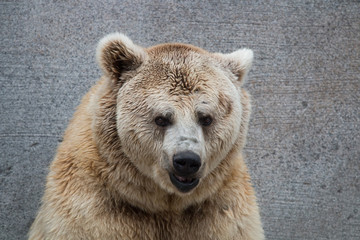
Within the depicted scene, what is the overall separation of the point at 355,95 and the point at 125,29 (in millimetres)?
2359

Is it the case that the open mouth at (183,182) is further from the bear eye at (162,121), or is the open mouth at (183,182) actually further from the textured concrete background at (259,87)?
the textured concrete background at (259,87)

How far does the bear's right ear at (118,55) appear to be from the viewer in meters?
3.62

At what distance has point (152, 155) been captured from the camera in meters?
3.49

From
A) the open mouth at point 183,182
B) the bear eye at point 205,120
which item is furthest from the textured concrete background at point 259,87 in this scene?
the open mouth at point 183,182

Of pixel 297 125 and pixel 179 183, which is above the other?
pixel 179 183

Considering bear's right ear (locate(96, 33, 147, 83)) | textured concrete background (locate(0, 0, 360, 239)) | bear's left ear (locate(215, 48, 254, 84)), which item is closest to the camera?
bear's right ear (locate(96, 33, 147, 83))

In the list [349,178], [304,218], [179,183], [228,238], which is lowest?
[304,218]

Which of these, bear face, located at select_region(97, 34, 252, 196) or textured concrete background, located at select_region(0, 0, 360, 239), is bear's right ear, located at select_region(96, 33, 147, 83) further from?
textured concrete background, located at select_region(0, 0, 360, 239)

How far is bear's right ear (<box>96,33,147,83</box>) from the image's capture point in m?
3.62

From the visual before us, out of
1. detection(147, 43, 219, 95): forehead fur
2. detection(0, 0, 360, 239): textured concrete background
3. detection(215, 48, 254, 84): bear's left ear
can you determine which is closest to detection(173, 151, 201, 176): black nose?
detection(147, 43, 219, 95): forehead fur

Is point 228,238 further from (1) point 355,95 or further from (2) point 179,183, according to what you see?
(1) point 355,95

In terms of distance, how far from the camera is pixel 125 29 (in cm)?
497

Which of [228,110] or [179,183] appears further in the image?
[228,110]

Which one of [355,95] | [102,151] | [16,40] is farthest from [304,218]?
[16,40]
